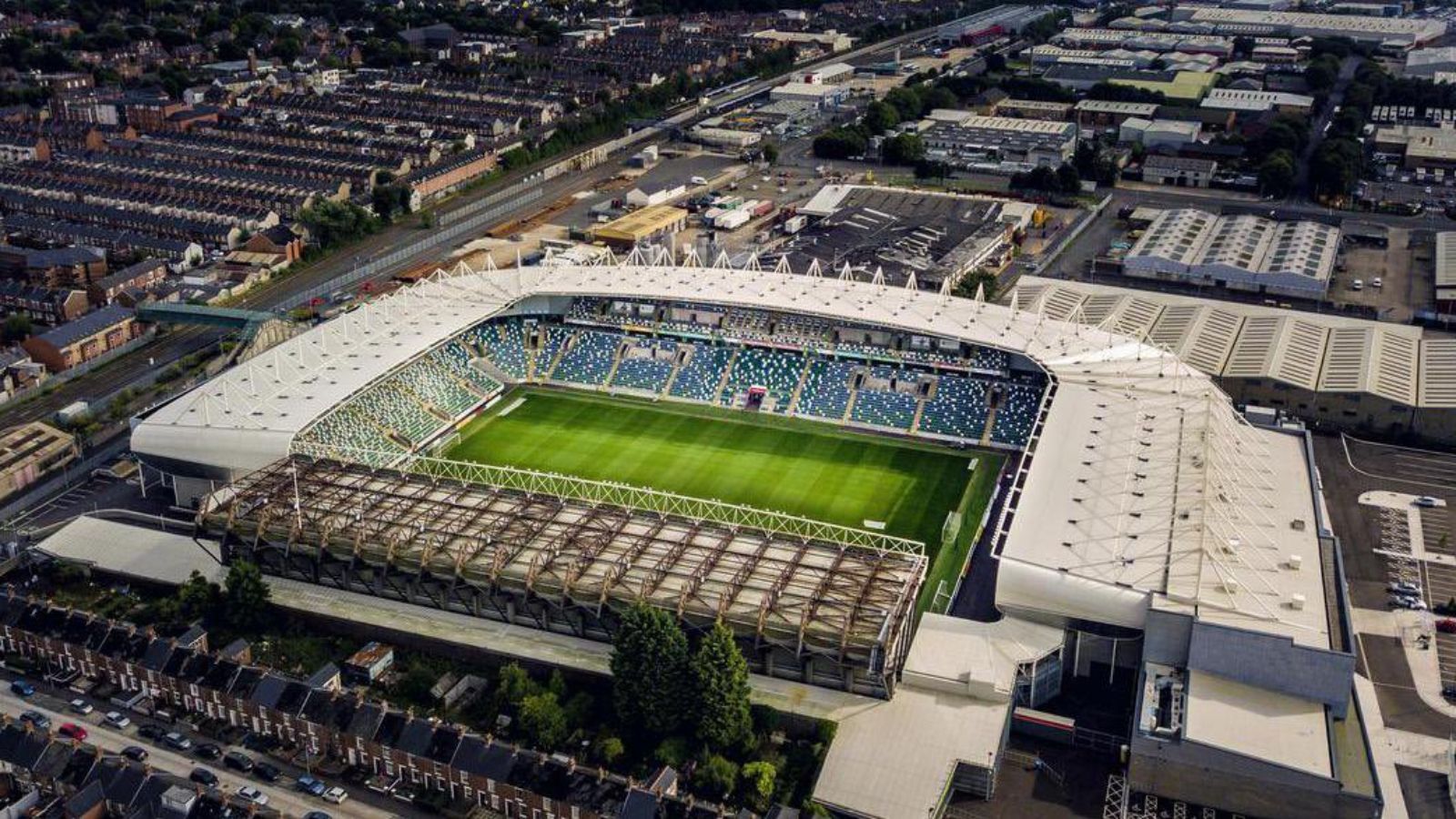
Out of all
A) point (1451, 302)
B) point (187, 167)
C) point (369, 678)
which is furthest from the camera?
point (187, 167)

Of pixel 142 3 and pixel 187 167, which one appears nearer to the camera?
pixel 187 167

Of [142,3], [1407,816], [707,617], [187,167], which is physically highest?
[142,3]

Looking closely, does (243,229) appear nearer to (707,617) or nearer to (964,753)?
(707,617)

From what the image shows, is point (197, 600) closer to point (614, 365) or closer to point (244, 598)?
point (244, 598)

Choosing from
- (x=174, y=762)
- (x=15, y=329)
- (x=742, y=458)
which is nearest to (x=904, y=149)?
(x=742, y=458)

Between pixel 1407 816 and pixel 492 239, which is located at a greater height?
pixel 492 239

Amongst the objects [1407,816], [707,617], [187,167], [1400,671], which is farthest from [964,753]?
[187,167]
